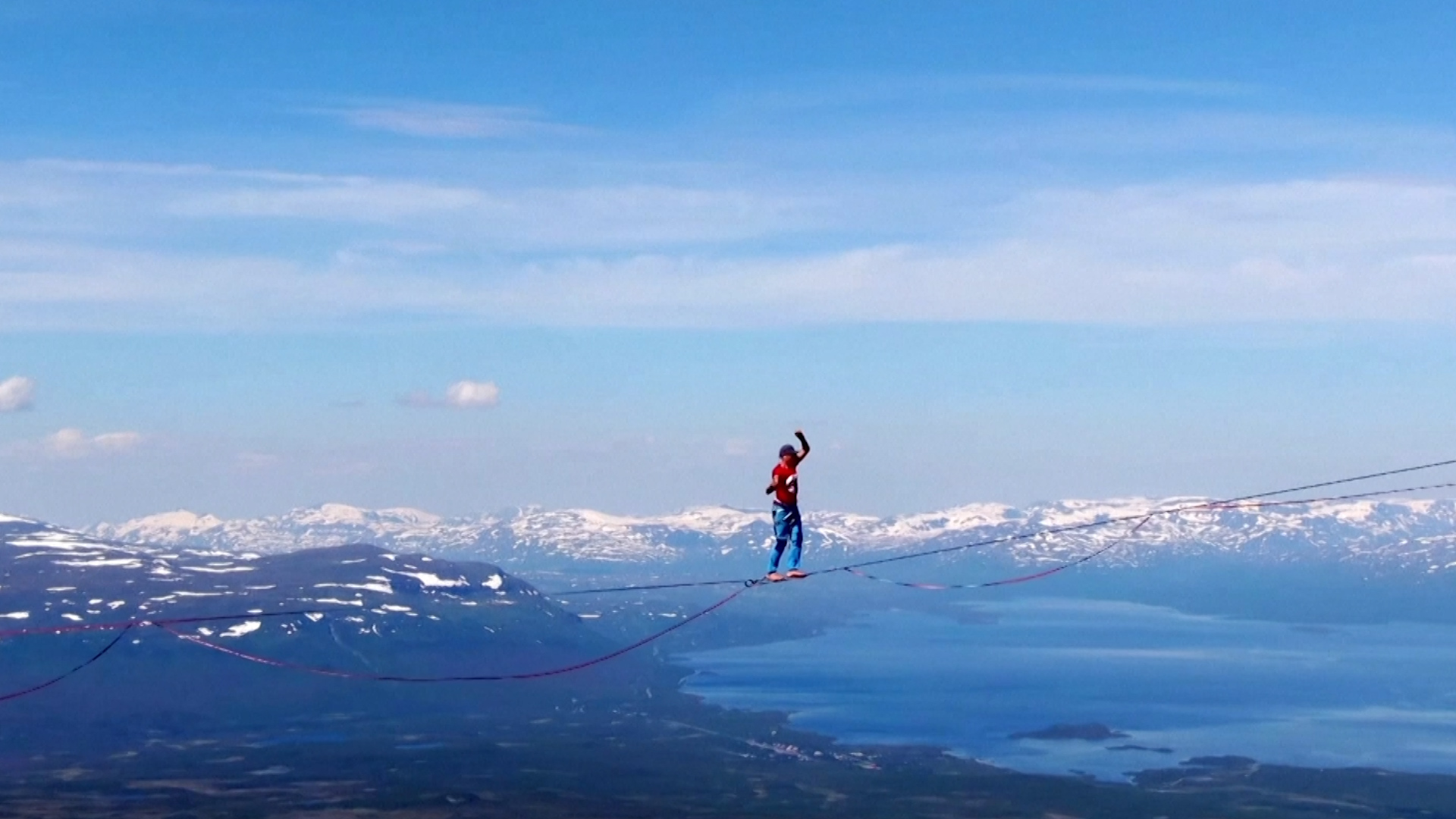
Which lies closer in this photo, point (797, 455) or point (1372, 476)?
point (797, 455)

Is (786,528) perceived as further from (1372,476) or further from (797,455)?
(1372,476)

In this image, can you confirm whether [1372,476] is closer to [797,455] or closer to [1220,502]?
[1220,502]

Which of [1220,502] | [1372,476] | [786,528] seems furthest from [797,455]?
[1372,476]
